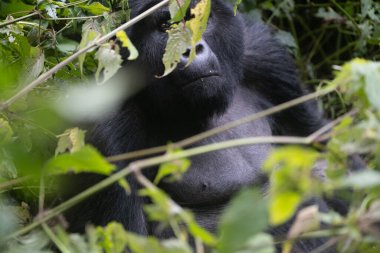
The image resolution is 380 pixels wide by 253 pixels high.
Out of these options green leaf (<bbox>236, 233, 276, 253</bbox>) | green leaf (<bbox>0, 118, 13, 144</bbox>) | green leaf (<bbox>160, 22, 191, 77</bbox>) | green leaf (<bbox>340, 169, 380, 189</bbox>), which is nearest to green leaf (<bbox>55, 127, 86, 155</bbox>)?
green leaf (<bbox>0, 118, 13, 144</bbox>)

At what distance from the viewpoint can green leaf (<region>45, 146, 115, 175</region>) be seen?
106 cm

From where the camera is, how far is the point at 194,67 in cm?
231

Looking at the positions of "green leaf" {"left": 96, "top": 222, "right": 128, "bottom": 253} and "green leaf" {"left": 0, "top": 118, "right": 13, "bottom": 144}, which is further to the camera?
"green leaf" {"left": 0, "top": 118, "right": 13, "bottom": 144}

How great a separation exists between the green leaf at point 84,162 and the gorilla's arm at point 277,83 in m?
1.99

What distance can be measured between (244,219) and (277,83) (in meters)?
2.21

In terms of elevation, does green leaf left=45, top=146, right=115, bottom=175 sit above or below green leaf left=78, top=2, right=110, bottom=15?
above

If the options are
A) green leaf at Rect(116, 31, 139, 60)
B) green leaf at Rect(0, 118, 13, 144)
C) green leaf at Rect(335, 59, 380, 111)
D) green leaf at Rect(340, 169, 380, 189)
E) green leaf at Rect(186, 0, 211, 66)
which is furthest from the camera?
green leaf at Rect(186, 0, 211, 66)

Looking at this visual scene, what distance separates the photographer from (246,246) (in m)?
0.96

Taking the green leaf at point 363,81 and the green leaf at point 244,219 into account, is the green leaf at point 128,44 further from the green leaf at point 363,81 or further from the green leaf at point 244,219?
the green leaf at point 244,219

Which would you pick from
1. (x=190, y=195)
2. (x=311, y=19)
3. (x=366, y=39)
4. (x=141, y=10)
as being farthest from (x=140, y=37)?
(x=311, y=19)

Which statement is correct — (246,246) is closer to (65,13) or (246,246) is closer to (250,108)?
(65,13)

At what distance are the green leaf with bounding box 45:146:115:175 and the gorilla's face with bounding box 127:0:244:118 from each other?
124 centimetres

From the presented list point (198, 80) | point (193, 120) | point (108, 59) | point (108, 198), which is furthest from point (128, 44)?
point (193, 120)

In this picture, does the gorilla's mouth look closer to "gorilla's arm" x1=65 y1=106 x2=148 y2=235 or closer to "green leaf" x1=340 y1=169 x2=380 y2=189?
"gorilla's arm" x1=65 y1=106 x2=148 y2=235
